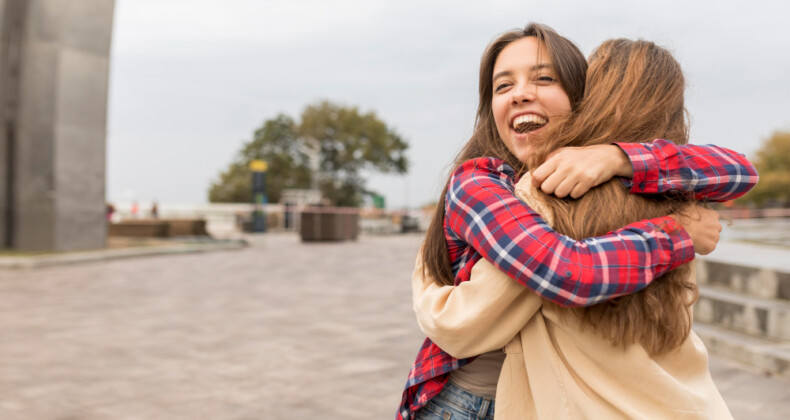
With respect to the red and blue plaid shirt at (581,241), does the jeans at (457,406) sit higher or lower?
lower

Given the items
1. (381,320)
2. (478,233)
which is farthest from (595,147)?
(381,320)

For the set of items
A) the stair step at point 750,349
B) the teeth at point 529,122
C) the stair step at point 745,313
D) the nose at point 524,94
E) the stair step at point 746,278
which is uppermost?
the nose at point 524,94

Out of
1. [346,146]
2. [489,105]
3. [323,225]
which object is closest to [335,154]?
[346,146]

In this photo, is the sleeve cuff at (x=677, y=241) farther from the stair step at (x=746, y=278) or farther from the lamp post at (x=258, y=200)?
the lamp post at (x=258, y=200)

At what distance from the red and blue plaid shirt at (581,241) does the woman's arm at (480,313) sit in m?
0.04

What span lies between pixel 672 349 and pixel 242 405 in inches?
125

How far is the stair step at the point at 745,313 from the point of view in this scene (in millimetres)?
5074

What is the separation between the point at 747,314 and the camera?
17.6 feet

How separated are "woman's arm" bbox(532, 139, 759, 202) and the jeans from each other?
0.48 meters

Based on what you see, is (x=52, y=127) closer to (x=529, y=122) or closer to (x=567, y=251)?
(x=529, y=122)

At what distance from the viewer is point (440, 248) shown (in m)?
1.41

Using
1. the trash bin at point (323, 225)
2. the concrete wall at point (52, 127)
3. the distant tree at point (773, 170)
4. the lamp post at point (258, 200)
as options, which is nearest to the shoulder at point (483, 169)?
the concrete wall at point (52, 127)

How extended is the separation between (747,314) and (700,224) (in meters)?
4.73

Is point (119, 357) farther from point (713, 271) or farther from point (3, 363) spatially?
point (713, 271)
